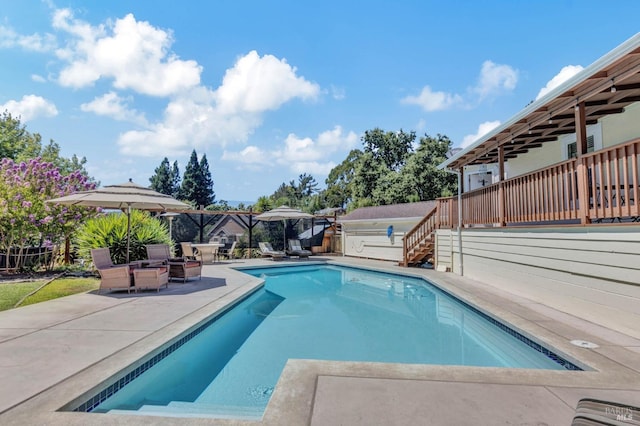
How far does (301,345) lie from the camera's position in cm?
511

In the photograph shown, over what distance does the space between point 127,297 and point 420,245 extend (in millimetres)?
9626

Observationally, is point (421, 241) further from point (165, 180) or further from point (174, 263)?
point (165, 180)

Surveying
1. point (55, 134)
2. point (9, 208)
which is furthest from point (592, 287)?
point (55, 134)

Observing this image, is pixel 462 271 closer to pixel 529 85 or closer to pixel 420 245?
pixel 420 245

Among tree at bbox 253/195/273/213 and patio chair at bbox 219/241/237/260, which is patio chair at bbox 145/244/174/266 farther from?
tree at bbox 253/195/273/213

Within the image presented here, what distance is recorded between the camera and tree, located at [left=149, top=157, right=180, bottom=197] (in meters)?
45.1

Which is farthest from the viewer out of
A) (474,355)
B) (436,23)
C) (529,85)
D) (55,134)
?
(55,134)

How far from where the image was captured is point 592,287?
506 centimetres

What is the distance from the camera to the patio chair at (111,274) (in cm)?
700

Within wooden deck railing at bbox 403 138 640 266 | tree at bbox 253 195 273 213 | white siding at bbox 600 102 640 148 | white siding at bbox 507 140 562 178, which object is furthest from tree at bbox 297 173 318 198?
white siding at bbox 600 102 640 148

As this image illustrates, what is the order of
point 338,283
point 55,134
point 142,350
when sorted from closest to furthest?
point 142,350 < point 338,283 < point 55,134

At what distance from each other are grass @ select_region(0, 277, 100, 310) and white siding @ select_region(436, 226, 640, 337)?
9.52 m

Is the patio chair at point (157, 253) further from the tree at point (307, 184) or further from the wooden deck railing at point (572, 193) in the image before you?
the tree at point (307, 184)

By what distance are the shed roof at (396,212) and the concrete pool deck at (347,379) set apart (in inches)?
350
